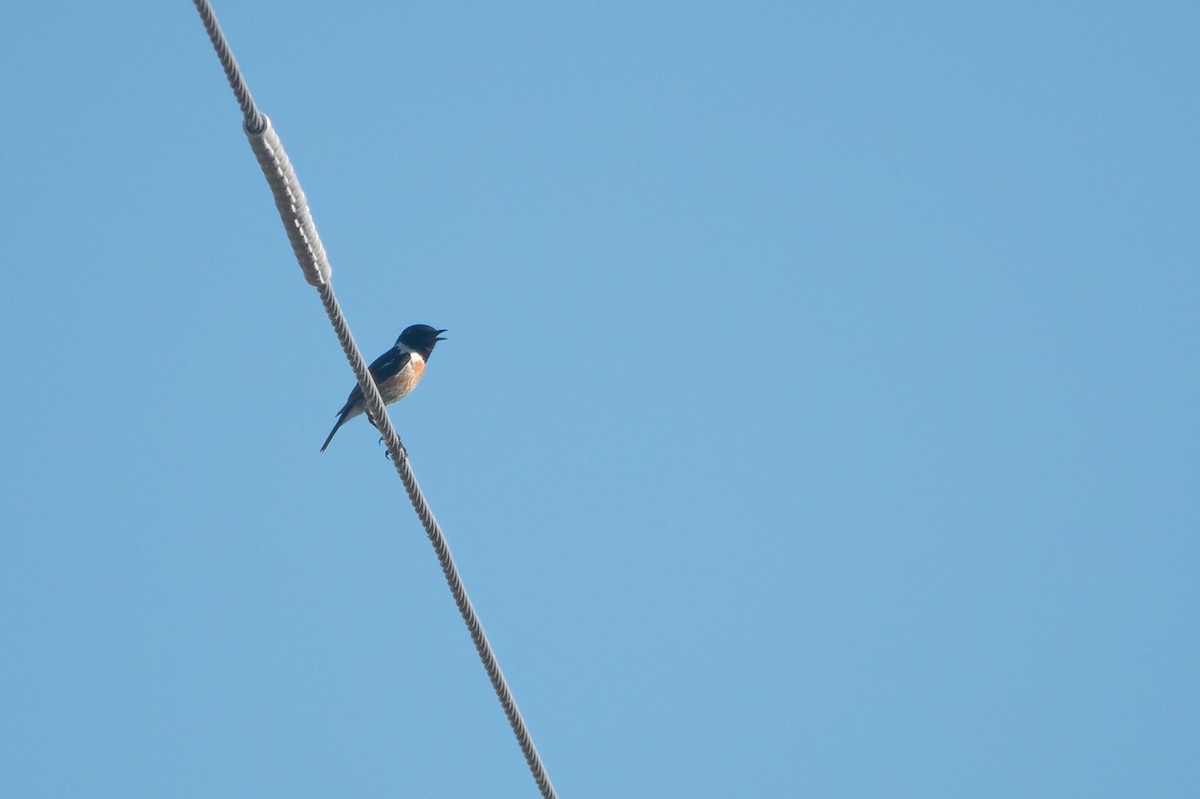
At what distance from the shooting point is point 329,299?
202 inches

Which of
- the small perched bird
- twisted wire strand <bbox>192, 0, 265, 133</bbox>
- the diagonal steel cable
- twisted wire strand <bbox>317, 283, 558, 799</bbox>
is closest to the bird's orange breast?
the small perched bird

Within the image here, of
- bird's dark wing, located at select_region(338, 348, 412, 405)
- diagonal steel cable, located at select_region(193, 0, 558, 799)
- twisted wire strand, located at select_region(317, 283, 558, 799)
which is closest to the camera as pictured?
diagonal steel cable, located at select_region(193, 0, 558, 799)

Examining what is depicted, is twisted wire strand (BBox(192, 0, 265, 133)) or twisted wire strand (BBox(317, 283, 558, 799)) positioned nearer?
twisted wire strand (BBox(192, 0, 265, 133))

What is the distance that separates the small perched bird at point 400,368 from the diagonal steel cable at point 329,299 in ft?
13.6

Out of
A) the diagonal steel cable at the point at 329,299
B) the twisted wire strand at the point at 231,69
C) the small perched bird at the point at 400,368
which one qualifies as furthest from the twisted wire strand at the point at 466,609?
the small perched bird at the point at 400,368

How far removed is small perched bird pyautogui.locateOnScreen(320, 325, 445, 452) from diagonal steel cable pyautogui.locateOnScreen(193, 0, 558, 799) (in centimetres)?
413

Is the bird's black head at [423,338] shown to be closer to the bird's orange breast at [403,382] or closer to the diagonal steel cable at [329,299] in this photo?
the bird's orange breast at [403,382]

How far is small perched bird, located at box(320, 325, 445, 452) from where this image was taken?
1065cm

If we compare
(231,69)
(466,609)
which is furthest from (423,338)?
(231,69)

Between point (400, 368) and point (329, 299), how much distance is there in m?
5.69

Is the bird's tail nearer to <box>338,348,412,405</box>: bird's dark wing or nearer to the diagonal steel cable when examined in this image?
<box>338,348,412,405</box>: bird's dark wing

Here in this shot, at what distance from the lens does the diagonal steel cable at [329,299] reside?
415cm

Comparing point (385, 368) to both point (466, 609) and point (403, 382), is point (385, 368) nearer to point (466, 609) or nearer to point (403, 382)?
point (403, 382)

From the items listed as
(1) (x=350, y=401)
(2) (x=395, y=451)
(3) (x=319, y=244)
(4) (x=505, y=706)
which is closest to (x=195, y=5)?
(3) (x=319, y=244)
